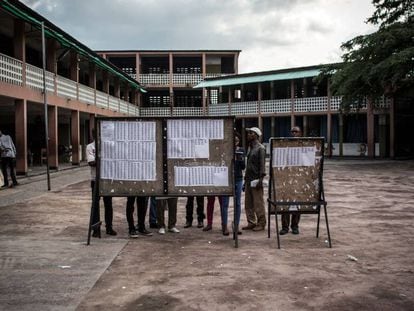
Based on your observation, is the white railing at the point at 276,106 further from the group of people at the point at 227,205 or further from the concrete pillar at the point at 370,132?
the group of people at the point at 227,205

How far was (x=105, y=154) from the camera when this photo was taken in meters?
7.02

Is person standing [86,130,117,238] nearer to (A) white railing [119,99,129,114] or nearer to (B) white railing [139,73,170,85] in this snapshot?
(A) white railing [119,99,129,114]

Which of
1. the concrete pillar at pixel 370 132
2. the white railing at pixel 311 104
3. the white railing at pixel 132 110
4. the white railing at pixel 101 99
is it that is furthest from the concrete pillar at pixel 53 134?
the concrete pillar at pixel 370 132

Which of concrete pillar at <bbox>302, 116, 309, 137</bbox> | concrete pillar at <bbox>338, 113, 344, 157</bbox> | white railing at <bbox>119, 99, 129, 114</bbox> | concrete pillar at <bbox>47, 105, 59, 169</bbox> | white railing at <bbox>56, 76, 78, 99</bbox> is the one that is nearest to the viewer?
concrete pillar at <bbox>47, 105, 59, 169</bbox>

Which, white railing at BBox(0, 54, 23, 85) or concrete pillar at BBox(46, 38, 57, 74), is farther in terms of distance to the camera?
concrete pillar at BBox(46, 38, 57, 74)

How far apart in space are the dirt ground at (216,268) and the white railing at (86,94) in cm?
1622

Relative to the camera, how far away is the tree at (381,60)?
69.9 ft

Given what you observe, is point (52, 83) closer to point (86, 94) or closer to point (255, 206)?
point (86, 94)

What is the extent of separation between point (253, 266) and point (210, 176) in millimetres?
1819

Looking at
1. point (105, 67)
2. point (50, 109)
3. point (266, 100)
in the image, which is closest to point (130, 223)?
point (50, 109)

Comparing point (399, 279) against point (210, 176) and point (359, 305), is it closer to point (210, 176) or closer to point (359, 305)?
point (359, 305)

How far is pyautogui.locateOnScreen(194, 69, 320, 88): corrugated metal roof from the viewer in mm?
32088

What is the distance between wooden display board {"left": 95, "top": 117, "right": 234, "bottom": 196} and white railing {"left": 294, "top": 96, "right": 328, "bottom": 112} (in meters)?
26.9

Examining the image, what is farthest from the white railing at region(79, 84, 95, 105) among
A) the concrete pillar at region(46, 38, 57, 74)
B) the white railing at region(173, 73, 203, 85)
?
the white railing at region(173, 73, 203, 85)
